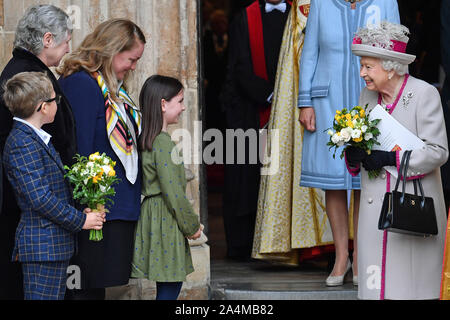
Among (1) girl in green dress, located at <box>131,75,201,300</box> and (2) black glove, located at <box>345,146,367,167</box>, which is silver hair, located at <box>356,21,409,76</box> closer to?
(2) black glove, located at <box>345,146,367,167</box>

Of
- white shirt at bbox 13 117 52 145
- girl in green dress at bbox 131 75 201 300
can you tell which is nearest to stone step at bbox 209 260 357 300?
girl in green dress at bbox 131 75 201 300

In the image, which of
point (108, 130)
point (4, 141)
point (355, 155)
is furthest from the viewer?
point (108, 130)

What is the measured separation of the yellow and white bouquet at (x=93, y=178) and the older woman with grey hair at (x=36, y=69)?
0.21 meters

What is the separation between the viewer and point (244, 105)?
6.82 metres

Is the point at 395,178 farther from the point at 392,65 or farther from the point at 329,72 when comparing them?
the point at 329,72

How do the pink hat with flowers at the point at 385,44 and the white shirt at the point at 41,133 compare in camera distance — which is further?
the pink hat with flowers at the point at 385,44

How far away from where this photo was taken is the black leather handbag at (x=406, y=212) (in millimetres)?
4145

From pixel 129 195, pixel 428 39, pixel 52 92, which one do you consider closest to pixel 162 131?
pixel 129 195

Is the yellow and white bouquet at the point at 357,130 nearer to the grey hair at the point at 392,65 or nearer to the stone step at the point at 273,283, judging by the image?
the grey hair at the point at 392,65

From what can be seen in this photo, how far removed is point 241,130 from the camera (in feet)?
22.2

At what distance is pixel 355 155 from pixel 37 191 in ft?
4.90

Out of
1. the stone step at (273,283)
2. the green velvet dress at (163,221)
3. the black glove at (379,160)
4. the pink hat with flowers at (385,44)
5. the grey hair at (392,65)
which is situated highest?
the pink hat with flowers at (385,44)
